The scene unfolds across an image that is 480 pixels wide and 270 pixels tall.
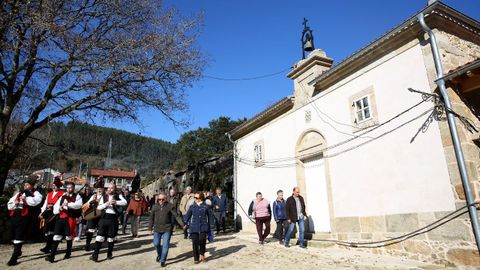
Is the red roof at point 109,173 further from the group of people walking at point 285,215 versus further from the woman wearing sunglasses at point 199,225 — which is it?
the woman wearing sunglasses at point 199,225

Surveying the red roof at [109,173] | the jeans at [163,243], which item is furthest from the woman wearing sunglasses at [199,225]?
the red roof at [109,173]

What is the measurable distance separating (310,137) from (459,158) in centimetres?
488

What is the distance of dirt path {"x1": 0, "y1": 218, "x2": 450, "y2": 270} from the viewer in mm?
6469

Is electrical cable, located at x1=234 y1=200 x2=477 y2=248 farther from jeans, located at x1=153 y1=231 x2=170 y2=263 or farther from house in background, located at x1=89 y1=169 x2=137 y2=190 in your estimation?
house in background, located at x1=89 y1=169 x2=137 y2=190

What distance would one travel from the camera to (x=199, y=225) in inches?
276

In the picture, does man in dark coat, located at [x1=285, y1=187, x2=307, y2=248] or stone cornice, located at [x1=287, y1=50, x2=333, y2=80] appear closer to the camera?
man in dark coat, located at [x1=285, y1=187, x2=307, y2=248]

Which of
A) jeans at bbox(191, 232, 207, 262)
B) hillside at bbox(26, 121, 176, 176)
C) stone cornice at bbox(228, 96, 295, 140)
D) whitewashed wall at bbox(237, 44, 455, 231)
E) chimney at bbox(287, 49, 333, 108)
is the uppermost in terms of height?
hillside at bbox(26, 121, 176, 176)

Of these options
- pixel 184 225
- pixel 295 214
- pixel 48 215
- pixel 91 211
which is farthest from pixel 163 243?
pixel 295 214

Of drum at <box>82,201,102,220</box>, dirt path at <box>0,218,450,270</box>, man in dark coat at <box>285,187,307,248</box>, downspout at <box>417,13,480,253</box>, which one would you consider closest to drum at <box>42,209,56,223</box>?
drum at <box>82,201,102,220</box>

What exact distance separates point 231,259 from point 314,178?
4301 mm

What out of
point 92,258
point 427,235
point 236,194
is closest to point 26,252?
point 92,258

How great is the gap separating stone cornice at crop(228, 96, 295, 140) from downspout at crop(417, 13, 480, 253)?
5.30m

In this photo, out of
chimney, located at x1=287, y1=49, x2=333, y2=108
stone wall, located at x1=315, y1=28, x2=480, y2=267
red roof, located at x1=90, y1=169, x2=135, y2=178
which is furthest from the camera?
red roof, located at x1=90, y1=169, x2=135, y2=178

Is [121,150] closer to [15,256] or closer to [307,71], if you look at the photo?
[307,71]
